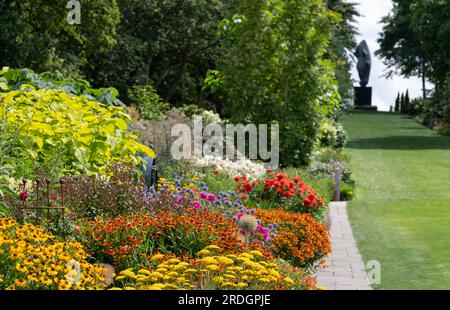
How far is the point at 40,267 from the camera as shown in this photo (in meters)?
5.16

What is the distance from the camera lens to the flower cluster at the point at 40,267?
16.8 feet

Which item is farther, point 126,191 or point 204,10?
point 204,10

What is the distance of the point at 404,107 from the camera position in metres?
51.9

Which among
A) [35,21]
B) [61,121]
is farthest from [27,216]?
[35,21]

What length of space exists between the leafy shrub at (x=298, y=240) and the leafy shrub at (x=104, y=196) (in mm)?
1412

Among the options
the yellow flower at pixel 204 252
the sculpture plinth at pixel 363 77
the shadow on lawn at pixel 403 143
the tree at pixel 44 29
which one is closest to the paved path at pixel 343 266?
the yellow flower at pixel 204 252

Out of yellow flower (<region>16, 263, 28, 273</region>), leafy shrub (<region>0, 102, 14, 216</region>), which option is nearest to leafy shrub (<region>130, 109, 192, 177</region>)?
leafy shrub (<region>0, 102, 14, 216</region>)

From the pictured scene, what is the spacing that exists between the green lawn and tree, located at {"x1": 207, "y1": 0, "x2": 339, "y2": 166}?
190cm

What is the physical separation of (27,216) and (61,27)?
1715cm

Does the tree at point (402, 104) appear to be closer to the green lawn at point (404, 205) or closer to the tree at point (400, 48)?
the tree at point (400, 48)

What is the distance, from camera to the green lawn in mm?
9844

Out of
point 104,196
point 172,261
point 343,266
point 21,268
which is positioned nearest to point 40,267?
point 21,268

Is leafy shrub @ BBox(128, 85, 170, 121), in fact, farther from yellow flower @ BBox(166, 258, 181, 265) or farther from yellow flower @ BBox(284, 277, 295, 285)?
yellow flower @ BBox(284, 277, 295, 285)

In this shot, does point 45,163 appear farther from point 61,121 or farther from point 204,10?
point 204,10
